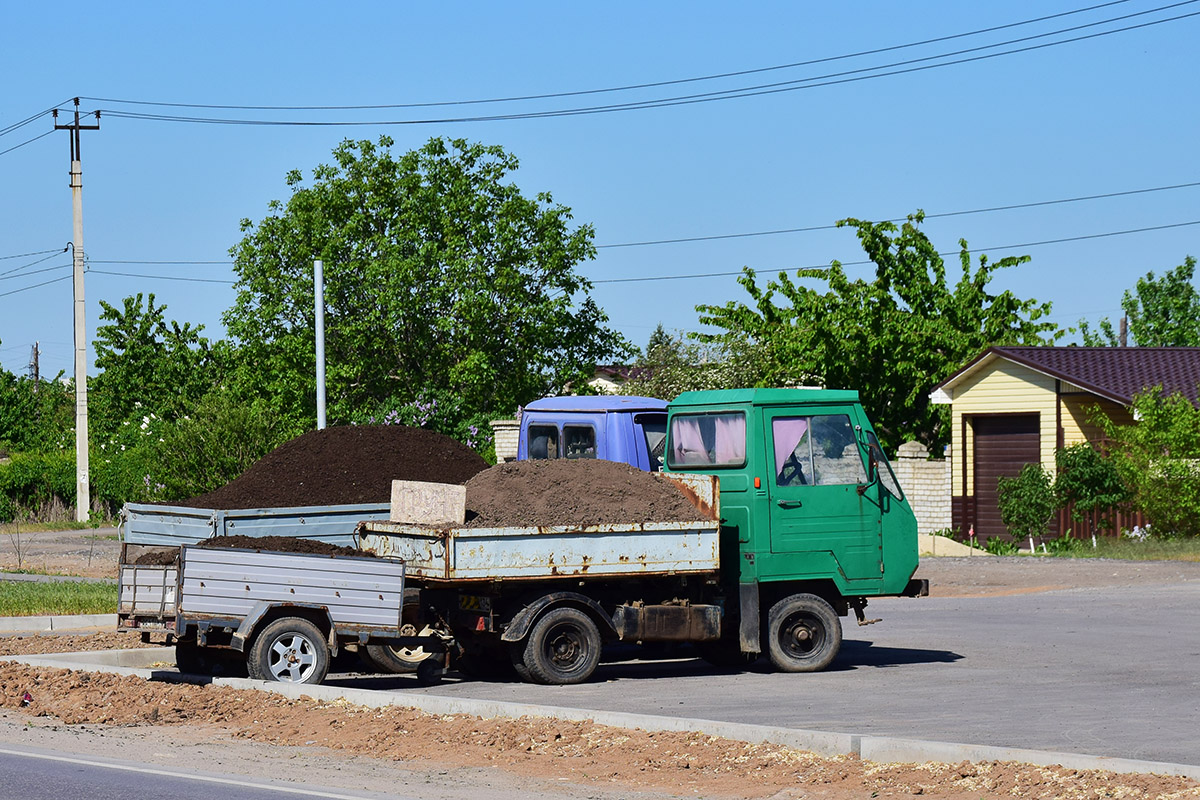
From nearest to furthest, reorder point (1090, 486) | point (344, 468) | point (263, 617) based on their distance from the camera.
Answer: point (263, 617) → point (344, 468) → point (1090, 486)

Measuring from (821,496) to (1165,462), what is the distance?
58.7ft

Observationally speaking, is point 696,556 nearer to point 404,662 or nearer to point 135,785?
point 404,662

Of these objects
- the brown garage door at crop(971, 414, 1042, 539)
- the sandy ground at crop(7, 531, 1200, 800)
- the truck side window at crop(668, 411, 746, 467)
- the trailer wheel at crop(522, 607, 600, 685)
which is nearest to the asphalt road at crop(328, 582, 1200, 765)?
the trailer wheel at crop(522, 607, 600, 685)

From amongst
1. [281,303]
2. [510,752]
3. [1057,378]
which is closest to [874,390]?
[1057,378]

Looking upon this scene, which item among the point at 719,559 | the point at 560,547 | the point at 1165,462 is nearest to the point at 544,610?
the point at 560,547

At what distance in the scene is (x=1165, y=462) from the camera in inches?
1204

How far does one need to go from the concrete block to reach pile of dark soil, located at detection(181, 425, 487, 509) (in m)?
1.44

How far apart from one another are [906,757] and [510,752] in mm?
2700

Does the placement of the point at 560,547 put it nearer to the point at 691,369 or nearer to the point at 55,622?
the point at 55,622

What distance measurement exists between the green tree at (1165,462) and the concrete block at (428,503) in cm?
2040

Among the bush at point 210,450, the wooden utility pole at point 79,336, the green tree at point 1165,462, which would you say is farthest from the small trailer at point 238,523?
the wooden utility pole at point 79,336

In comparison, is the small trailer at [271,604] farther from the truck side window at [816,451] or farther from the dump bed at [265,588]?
the truck side window at [816,451]

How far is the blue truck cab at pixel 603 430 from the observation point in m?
17.9

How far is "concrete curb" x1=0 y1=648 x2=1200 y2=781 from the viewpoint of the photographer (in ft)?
30.6
